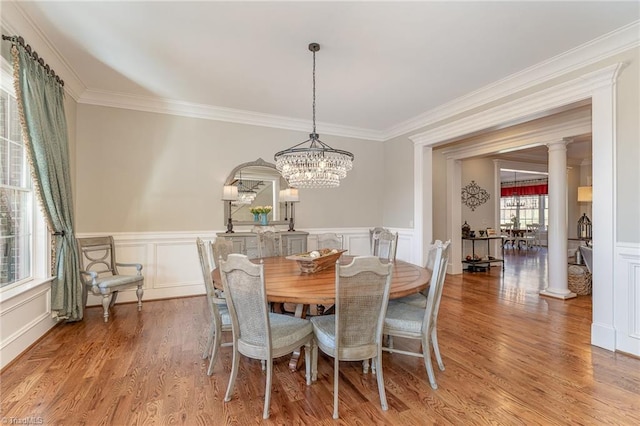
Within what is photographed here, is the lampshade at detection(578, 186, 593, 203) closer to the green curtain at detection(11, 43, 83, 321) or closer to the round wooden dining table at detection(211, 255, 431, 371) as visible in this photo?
the round wooden dining table at detection(211, 255, 431, 371)

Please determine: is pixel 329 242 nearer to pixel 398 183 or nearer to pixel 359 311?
pixel 359 311

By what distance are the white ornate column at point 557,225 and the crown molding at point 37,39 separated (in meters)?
6.50

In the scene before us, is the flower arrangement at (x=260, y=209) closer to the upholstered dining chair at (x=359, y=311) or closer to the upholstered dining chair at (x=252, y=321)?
Result: the upholstered dining chair at (x=252, y=321)

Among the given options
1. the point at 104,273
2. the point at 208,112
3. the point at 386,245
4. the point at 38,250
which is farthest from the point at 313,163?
the point at 104,273

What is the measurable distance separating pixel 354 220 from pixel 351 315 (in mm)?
3944

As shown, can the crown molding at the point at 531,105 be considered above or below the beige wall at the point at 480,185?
above

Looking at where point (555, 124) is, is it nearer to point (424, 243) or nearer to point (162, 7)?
point (424, 243)

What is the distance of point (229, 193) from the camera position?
15.4ft

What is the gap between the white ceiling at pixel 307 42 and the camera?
8.09 ft

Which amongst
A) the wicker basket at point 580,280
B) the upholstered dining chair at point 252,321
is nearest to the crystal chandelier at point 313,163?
the upholstered dining chair at point 252,321

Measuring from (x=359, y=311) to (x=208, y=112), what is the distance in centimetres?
395

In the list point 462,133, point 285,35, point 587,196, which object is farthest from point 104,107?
point 587,196

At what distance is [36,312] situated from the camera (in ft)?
9.87

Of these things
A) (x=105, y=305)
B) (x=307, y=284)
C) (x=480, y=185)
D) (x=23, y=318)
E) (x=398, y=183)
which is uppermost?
(x=480, y=185)
